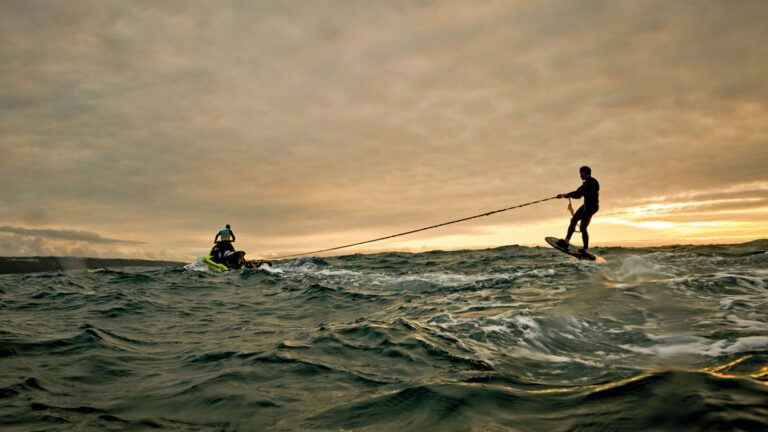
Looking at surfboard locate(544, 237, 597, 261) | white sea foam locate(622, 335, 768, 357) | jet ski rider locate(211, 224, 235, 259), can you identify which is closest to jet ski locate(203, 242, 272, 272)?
jet ski rider locate(211, 224, 235, 259)

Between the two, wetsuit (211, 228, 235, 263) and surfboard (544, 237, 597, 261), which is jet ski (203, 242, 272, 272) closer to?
wetsuit (211, 228, 235, 263)

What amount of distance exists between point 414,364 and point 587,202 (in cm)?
1124

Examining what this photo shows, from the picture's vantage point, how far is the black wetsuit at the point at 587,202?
1426 centimetres

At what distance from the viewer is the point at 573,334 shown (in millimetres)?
7254

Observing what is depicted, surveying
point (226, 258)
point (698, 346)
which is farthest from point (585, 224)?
point (226, 258)

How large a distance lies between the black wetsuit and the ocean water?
10.4 feet

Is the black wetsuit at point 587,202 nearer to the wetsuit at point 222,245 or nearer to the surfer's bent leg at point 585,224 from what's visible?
the surfer's bent leg at point 585,224

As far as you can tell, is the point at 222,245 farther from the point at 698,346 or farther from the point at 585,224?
the point at 698,346

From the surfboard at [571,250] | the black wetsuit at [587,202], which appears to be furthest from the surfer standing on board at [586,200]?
the surfboard at [571,250]

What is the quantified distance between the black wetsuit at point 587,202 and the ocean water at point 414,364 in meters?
3.17

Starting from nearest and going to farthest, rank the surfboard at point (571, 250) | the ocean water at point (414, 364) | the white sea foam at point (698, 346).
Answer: the ocean water at point (414, 364)
the white sea foam at point (698, 346)
the surfboard at point (571, 250)

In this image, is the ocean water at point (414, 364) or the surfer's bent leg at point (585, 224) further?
the surfer's bent leg at point (585, 224)

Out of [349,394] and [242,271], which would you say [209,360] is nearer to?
[349,394]

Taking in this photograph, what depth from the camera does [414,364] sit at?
19.0 feet
